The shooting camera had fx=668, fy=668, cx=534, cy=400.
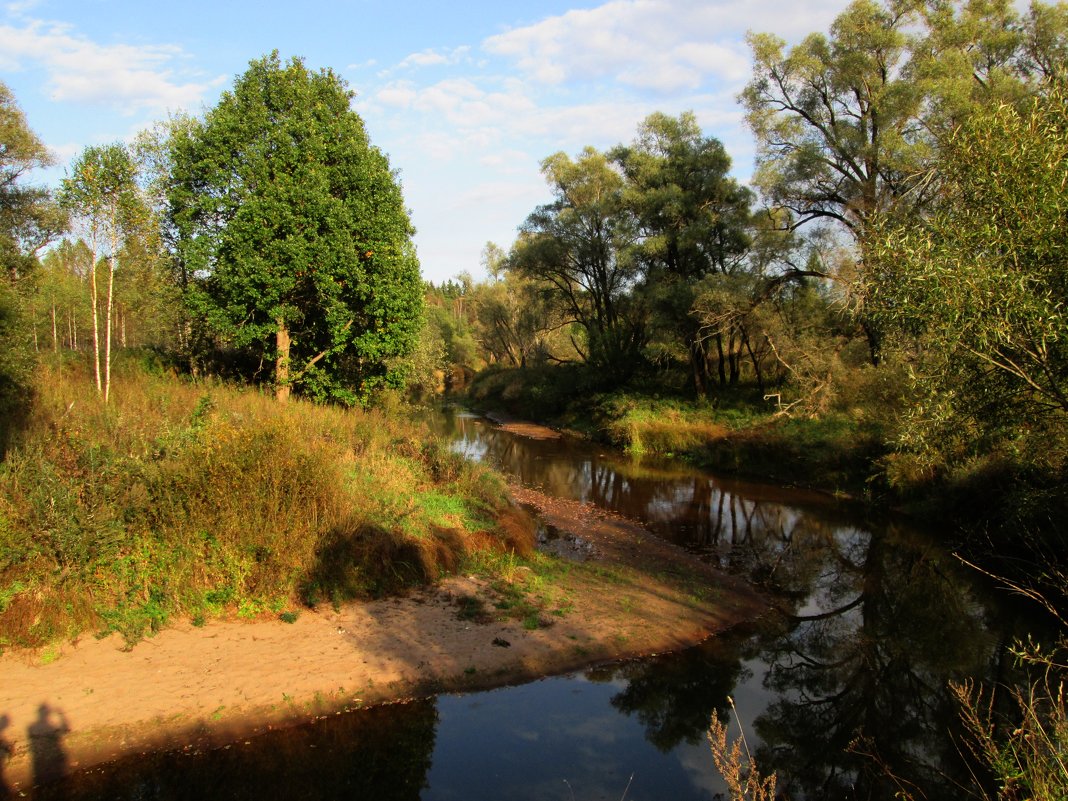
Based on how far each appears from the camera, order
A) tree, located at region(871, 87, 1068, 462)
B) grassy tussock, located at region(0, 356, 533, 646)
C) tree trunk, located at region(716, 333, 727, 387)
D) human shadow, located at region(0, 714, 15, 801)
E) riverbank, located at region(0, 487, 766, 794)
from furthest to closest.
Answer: tree trunk, located at region(716, 333, 727, 387)
grassy tussock, located at region(0, 356, 533, 646)
riverbank, located at region(0, 487, 766, 794)
human shadow, located at region(0, 714, 15, 801)
tree, located at region(871, 87, 1068, 462)

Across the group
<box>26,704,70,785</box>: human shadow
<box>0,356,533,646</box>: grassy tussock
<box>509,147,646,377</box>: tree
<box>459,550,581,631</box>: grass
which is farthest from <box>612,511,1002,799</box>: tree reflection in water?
<box>509,147,646,377</box>: tree

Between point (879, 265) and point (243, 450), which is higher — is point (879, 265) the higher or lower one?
the higher one

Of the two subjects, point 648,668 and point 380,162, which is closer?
point 648,668

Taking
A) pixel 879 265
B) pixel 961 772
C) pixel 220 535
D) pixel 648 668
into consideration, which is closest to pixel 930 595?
pixel 961 772

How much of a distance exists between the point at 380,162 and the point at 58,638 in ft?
57.1

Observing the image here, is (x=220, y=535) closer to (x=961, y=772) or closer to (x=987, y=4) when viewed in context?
(x=961, y=772)

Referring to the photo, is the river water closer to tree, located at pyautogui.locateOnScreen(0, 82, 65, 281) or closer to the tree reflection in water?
the tree reflection in water

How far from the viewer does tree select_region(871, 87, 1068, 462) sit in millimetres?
6145

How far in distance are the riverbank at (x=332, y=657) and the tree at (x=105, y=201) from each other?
9.78 meters

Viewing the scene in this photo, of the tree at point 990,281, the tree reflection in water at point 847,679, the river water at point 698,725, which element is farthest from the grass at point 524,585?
the tree at point 990,281

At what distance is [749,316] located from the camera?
27469 millimetres

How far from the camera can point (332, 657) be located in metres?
9.21

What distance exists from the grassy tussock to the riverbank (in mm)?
470

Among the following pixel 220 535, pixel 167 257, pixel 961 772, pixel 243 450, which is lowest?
pixel 961 772
